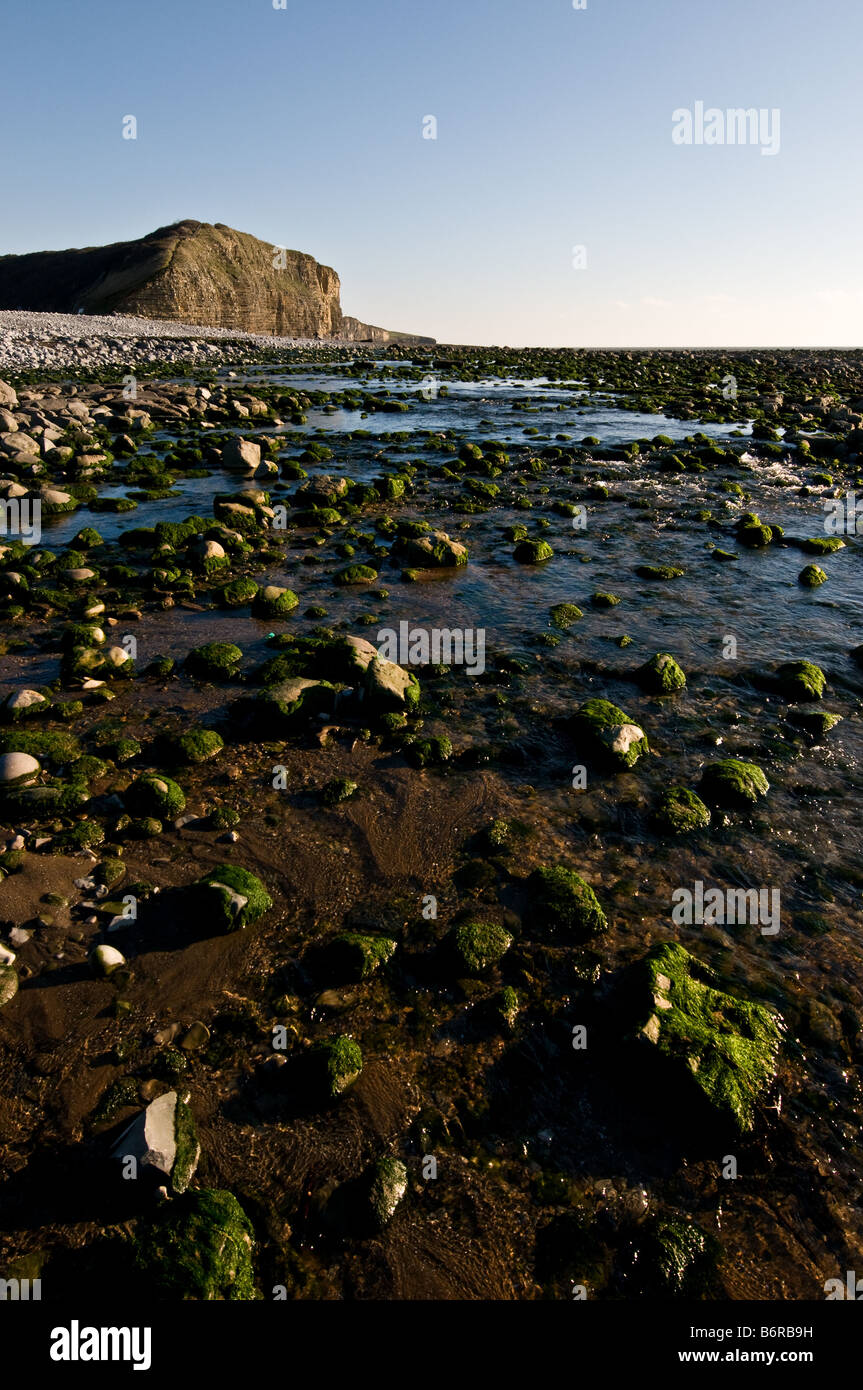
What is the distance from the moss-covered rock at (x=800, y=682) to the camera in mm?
12328

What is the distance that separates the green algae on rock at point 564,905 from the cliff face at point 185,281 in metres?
135

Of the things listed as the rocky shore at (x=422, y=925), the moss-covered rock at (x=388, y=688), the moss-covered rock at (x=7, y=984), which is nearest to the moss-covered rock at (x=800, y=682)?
the rocky shore at (x=422, y=925)

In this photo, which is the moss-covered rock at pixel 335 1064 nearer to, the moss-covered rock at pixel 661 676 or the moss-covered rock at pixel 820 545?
the moss-covered rock at pixel 661 676

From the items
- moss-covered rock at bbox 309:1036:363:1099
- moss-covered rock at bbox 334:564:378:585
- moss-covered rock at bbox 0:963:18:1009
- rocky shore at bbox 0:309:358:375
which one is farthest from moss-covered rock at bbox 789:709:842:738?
rocky shore at bbox 0:309:358:375

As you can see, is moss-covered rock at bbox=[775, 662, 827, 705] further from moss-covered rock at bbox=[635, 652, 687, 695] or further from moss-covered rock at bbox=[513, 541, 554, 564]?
moss-covered rock at bbox=[513, 541, 554, 564]

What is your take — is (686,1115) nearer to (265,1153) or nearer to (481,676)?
(265,1153)

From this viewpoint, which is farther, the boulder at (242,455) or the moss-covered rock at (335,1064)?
the boulder at (242,455)

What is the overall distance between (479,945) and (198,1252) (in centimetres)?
342

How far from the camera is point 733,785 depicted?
9.48m

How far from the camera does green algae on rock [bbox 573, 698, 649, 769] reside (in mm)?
10109

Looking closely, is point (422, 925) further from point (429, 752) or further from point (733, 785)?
point (733, 785)

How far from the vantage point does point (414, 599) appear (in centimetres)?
1585

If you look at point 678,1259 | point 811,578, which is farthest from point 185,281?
point 678,1259
